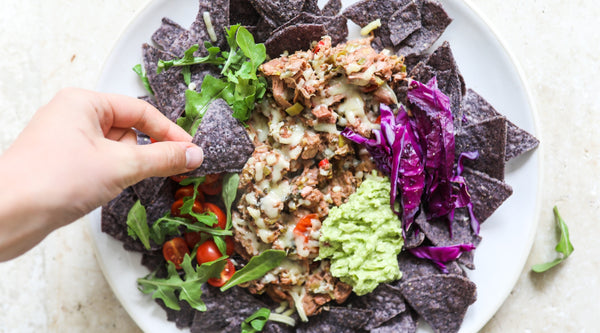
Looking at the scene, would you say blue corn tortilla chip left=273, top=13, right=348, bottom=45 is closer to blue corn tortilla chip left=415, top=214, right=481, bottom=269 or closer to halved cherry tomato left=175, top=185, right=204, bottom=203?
halved cherry tomato left=175, top=185, right=204, bottom=203

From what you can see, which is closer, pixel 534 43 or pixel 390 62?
pixel 390 62

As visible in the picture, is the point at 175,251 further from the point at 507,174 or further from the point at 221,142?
the point at 507,174

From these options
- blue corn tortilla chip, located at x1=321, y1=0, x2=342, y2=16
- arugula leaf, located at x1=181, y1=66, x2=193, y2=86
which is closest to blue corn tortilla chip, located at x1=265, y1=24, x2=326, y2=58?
blue corn tortilla chip, located at x1=321, y1=0, x2=342, y2=16

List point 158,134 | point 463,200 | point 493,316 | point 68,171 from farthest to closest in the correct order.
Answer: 1. point 493,316
2. point 463,200
3. point 158,134
4. point 68,171

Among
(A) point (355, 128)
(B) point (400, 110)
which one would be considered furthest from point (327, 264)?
(B) point (400, 110)

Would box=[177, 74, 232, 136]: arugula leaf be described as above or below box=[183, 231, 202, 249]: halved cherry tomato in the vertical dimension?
above

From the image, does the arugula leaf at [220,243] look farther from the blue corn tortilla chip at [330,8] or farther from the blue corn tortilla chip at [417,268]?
the blue corn tortilla chip at [330,8]

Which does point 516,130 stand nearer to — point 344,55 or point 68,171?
point 344,55
